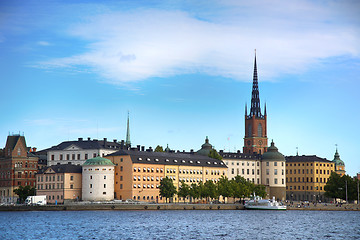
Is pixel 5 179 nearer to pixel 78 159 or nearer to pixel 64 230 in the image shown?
pixel 78 159

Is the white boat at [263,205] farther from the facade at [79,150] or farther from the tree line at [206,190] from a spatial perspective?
the facade at [79,150]

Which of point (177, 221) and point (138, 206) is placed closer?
point (177, 221)

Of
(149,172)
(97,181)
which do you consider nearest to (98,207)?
(97,181)

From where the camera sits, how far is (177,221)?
11212 cm

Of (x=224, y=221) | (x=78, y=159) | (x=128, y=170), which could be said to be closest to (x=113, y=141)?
(x=78, y=159)

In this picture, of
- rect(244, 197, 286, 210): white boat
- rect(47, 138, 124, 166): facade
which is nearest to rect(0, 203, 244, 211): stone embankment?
rect(244, 197, 286, 210): white boat

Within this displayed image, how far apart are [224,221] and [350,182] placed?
246 ft

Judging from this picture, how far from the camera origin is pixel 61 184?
164250mm

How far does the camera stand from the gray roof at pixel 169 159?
172125 mm

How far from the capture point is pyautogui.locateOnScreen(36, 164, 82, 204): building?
164m

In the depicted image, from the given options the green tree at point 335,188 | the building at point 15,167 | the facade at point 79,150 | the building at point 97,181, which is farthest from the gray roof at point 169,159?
the green tree at point 335,188

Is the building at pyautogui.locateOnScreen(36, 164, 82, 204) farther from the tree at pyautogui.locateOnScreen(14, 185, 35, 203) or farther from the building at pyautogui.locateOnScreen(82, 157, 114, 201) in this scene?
the building at pyautogui.locateOnScreen(82, 157, 114, 201)

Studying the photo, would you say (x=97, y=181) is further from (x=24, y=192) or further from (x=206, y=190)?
(x=206, y=190)

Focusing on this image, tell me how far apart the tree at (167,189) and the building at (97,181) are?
12.3 metres
